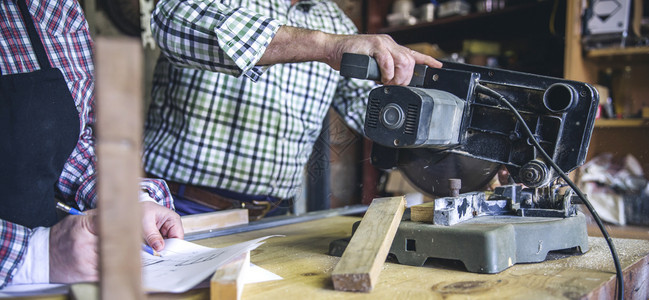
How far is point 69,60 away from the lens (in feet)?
3.83

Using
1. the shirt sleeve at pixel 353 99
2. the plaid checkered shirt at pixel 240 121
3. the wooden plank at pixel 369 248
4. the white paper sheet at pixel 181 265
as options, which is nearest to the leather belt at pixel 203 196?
the plaid checkered shirt at pixel 240 121

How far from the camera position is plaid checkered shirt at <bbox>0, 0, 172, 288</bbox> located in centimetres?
106

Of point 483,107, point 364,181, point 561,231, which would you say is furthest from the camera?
point 364,181

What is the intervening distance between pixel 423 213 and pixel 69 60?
88cm

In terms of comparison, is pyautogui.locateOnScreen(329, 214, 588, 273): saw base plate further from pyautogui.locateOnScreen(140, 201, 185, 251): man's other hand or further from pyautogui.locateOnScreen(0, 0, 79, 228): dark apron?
pyautogui.locateOnScreen(0, 0, 79, 228): dark apron

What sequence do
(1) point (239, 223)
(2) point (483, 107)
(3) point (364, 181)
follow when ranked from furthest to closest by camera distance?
(3) point (364, 181) → (1) point (239, 223) → (2) point (483, 107)

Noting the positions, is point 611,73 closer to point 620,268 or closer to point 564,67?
point 564,67

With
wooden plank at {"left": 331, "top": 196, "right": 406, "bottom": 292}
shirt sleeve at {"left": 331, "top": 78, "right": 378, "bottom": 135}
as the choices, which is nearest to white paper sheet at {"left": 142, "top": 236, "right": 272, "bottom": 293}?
wooden plank at {"left": 331, "top": 196, "right": 406, "bottom": 292}

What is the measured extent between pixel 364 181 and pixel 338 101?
0.63m

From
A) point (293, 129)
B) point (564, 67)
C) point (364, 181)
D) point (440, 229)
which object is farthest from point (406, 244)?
point (564, 67)

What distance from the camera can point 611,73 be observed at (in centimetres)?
291

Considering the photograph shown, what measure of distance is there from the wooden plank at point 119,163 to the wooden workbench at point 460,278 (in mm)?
334

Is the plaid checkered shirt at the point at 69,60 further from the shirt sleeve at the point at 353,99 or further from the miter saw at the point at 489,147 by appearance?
the shirt sleeve at the point at 353,99

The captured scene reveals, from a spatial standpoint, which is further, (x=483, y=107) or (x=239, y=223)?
(x=239, y=223)
